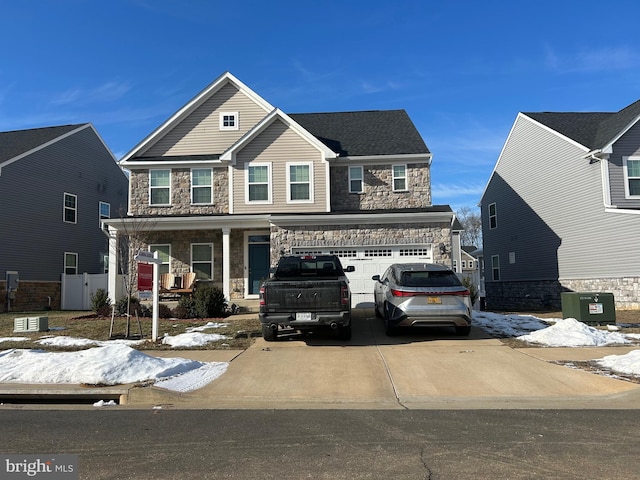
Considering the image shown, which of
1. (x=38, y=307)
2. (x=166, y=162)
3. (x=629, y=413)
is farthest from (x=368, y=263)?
(x=38, y=307)

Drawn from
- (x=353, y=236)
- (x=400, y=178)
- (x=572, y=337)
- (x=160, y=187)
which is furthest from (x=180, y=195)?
(x=572, y=337)

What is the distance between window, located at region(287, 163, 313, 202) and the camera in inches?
726

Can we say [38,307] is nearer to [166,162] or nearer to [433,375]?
[166,162]

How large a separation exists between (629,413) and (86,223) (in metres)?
25.6

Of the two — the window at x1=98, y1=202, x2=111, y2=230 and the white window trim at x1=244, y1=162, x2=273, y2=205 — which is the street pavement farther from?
the window at x1=98, y1=202, x2=111, y2=230

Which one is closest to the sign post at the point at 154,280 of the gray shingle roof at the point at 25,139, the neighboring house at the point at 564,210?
the gray shingle roof at the point at 25,139

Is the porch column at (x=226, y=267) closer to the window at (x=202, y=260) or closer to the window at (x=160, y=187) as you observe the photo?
the window at (x=202, y=260)

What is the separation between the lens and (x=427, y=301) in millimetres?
10078

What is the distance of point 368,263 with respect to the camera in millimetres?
16562

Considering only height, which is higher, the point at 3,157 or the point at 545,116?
the point at 545,116

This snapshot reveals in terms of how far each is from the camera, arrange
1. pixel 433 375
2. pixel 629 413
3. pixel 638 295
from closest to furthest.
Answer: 1. pixel 629 413
2. pixel 433 375
3. pixel 638 295

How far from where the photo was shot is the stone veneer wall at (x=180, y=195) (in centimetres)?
1908

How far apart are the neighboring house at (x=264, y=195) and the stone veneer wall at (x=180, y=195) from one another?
1.6 inches

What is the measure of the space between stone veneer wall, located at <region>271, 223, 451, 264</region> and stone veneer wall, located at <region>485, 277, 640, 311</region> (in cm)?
764
